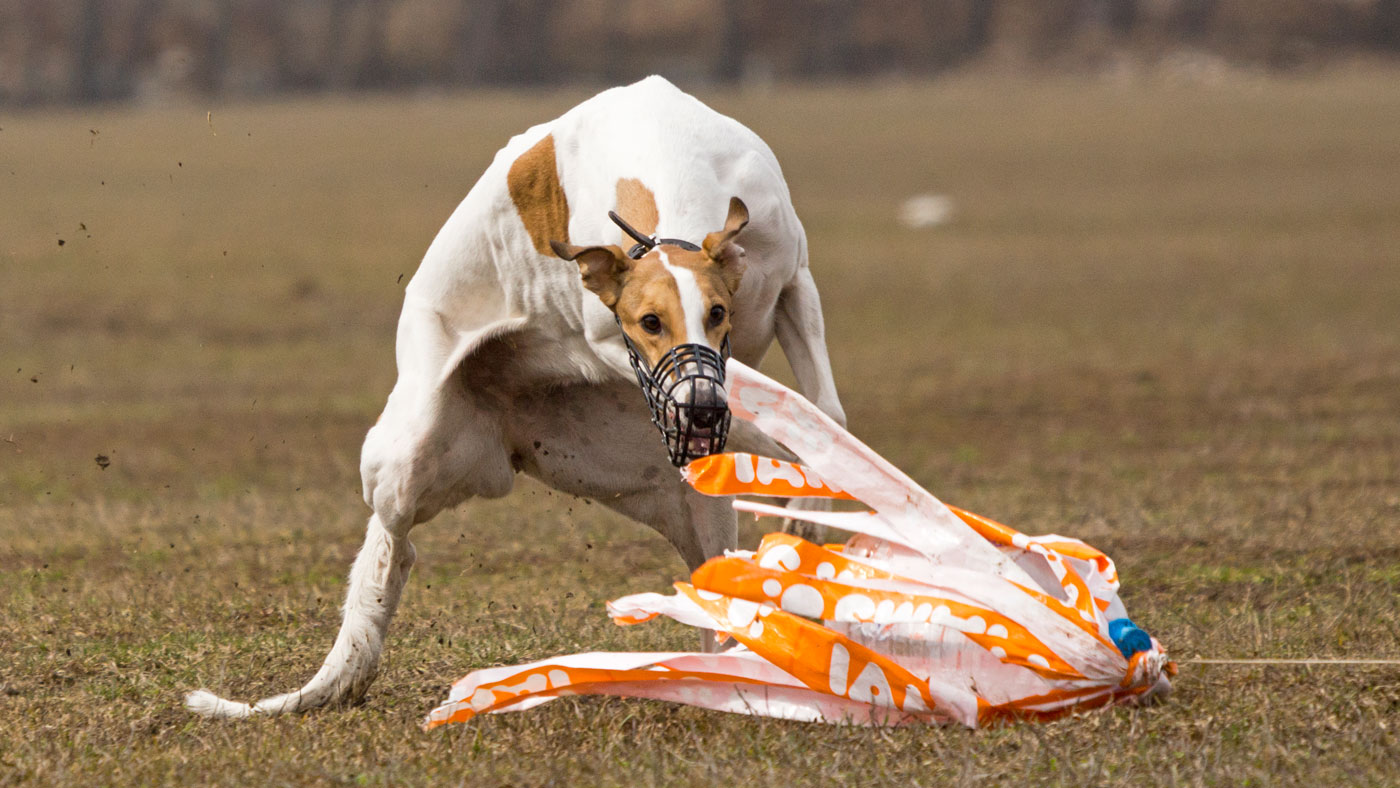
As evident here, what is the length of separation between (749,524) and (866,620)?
4367 mm

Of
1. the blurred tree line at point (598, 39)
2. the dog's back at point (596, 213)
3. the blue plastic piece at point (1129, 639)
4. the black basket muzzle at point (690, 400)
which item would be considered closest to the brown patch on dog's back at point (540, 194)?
the dog's back at point (596, 213)

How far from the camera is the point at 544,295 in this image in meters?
5.03

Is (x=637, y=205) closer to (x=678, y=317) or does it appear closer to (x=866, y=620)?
(x=678, y=317)

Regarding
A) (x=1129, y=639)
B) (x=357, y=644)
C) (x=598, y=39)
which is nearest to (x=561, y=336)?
(x=357, y=644)

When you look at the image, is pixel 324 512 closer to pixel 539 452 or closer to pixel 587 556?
pixel 587 556

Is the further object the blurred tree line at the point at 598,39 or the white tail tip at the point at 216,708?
the blurred tree line at the point at 598,39

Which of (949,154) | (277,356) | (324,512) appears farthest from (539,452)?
(949,154)

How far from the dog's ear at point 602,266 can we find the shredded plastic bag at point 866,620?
36 cm

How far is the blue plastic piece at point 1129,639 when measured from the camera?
14.1 ft

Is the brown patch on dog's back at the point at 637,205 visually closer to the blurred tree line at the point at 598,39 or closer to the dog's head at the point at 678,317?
the dog's head at the point at 678,317

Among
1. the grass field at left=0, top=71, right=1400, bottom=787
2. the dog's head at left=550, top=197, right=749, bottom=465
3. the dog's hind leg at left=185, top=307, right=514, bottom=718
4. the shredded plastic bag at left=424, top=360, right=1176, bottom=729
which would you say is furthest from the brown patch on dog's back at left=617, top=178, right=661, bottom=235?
the grass field at left=0, top=71, right=1400, bottom=787

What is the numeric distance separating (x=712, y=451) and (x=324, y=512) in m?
5.21

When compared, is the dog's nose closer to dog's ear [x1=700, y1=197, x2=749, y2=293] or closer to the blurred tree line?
dog's ear [x1=700, y1=197, x2=749, y2=293]

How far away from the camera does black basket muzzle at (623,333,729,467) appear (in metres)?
3.97
